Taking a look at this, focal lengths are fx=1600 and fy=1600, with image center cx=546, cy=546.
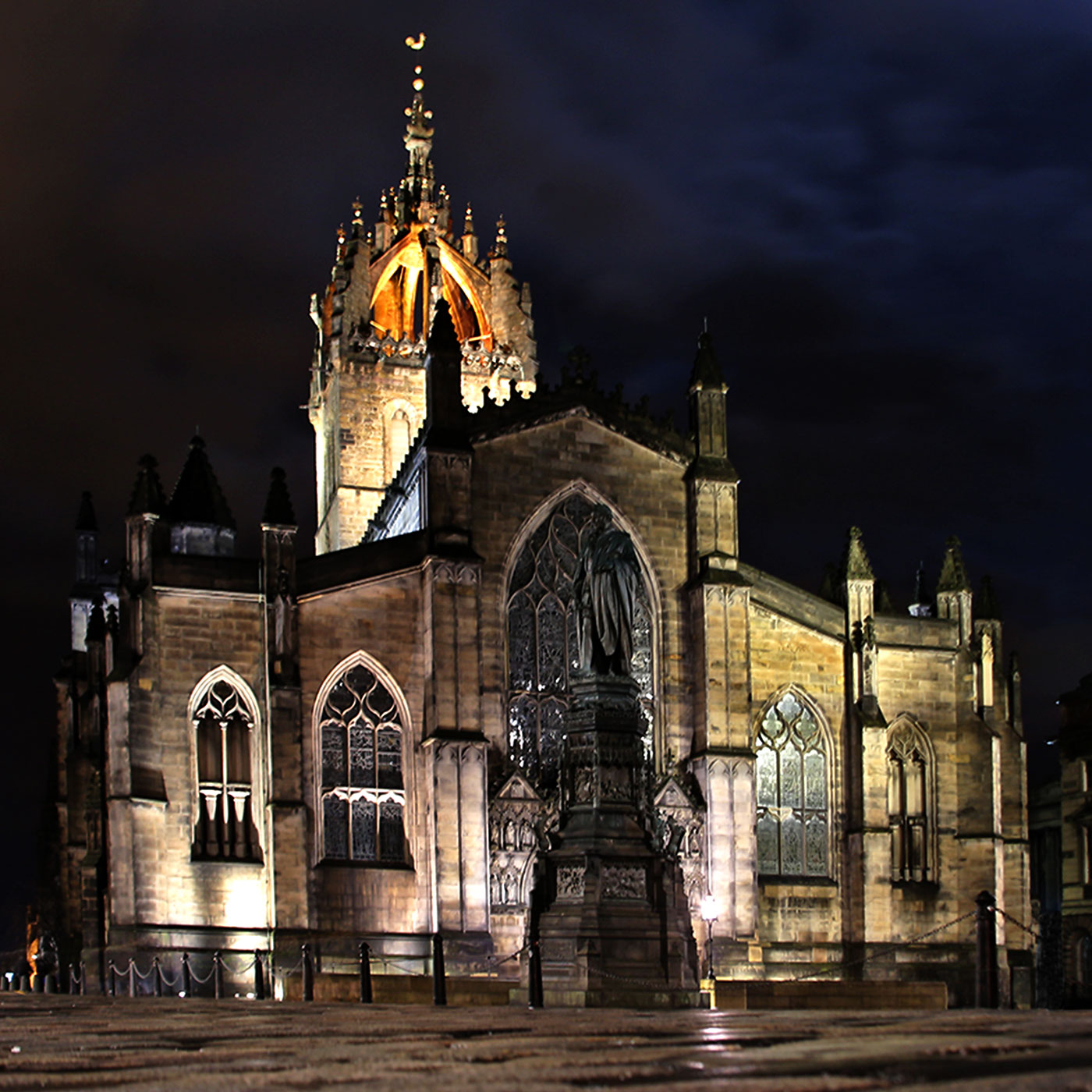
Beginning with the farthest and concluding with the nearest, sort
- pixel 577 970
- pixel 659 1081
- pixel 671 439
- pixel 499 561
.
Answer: pixel 671 439 → pixel 499 561 → pixel 577 970 → pixel 659 1081

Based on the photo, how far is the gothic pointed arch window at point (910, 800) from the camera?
3762cm

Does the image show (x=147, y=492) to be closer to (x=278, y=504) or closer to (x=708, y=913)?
(x=278, y=504)

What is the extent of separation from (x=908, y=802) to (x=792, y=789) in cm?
314

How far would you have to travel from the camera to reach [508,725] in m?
34.5

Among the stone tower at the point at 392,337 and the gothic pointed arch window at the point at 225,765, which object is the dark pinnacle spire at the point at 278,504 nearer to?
the gothic pointed arch window at the point at 225,765

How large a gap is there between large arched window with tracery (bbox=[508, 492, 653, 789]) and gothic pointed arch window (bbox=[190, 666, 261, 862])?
5635mm

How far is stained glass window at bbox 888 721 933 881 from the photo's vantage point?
37.6 meters

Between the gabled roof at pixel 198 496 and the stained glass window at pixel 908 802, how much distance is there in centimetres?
1915

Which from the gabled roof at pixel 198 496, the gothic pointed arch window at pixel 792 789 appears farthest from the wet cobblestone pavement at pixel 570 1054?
the gabled roof at pixel 198 496

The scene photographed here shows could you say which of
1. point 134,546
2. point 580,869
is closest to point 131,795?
point 134,546

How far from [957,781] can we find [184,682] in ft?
59.4

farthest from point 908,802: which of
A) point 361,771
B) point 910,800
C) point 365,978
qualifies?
point 365,978

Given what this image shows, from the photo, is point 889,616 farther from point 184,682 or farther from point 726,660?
point 184,682

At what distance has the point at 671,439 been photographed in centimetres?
3728
